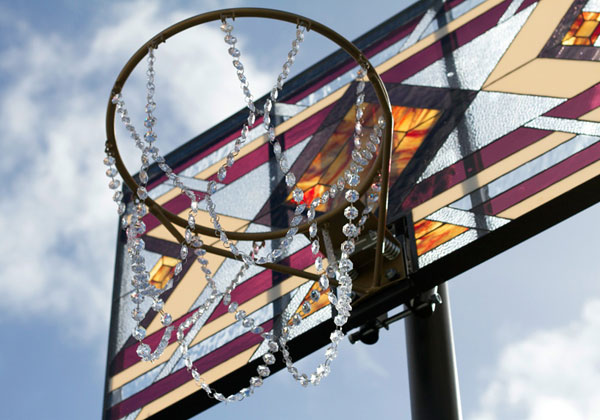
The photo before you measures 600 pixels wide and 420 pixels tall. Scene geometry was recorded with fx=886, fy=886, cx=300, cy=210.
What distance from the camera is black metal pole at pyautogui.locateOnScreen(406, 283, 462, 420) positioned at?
101 inches

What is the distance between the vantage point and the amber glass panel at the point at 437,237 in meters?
2.21

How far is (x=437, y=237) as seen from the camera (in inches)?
88.4

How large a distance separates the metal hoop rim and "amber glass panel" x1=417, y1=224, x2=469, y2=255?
0.20 metres

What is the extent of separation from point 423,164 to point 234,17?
701mm

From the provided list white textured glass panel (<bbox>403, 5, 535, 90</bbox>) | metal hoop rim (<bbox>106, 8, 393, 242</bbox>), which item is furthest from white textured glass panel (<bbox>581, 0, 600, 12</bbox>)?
metal hoop rim (<bbox>106, 8, 393, 242</bbox>)

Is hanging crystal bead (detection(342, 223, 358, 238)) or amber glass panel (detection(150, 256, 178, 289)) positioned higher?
amber glass panel (detection(150, 256, 178, 289))

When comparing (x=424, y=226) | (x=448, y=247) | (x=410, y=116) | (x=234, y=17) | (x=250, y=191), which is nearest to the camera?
(x=234, y=17)

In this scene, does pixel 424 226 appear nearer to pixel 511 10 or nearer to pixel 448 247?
pixel 448 247

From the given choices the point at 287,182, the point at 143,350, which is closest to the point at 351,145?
the point at 287,182

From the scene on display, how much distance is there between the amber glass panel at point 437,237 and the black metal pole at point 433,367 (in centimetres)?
36

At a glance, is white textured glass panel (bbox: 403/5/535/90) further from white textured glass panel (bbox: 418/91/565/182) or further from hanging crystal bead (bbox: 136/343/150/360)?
hanging crystal bead (bbox: 136/343/150/360)

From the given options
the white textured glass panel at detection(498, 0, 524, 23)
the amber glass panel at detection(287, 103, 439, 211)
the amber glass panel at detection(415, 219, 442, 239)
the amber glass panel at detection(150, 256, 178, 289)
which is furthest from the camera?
the amber glass panel at detection(150, 256, 178, 289)

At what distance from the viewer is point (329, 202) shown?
245 centimetres

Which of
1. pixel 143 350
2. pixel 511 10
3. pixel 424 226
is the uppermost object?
pixel 511 10
